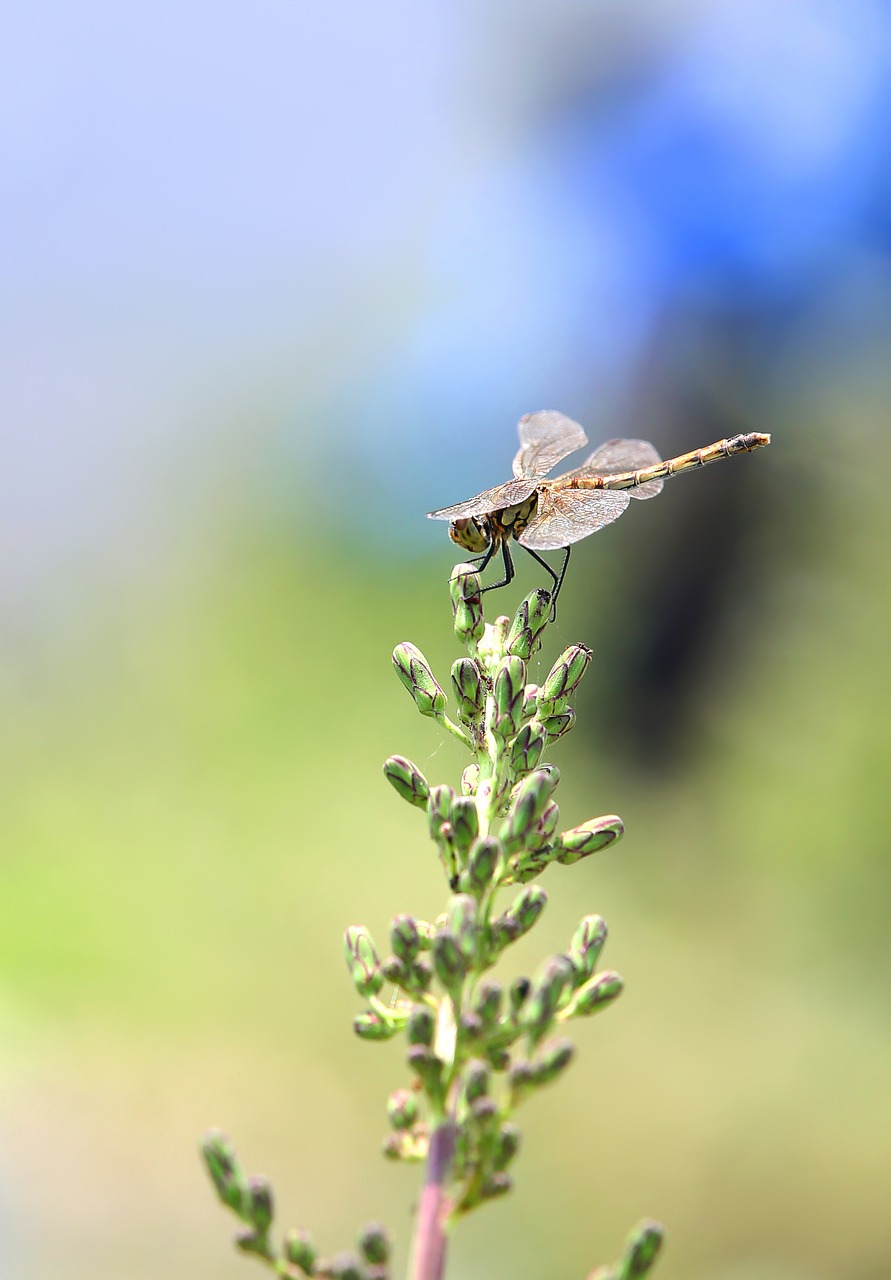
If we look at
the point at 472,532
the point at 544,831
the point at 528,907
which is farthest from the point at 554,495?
the point at 528,907

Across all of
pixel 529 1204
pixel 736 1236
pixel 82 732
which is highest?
pixel 82 732

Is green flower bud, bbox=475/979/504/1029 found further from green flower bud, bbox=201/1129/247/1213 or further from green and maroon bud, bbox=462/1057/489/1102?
green flower bud, bbox=201/1129/247/1213

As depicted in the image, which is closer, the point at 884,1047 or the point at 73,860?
the point at 884,1047

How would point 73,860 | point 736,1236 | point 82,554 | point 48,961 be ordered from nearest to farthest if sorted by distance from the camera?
point 736,1236, point 48,961, point 73,860, point 82,554

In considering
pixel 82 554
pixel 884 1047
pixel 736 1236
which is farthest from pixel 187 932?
pixel 82 554

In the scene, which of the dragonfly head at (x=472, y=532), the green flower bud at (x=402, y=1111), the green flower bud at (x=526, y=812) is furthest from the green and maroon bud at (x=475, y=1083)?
the dragonfly head at (x=472, y=532)

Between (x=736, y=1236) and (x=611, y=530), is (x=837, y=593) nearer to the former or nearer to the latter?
(x=611, y=530)

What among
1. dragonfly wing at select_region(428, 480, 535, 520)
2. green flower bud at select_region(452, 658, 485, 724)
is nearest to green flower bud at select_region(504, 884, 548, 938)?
green flower bud at select_region(452, 658, 485, 724)
